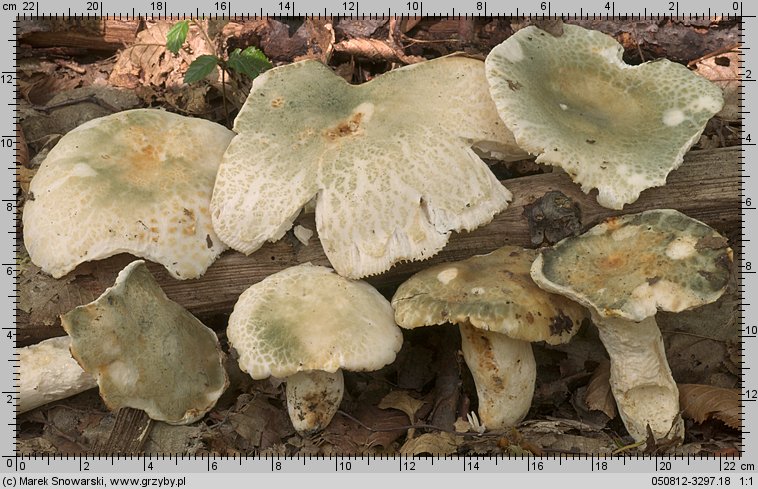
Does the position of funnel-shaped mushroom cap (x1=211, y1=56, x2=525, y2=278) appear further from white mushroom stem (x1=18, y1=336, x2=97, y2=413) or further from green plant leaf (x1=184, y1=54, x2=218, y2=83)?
white mushroom stem (x1=18, y1=336, x2=97, y2=413)

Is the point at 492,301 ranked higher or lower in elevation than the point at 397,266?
higher

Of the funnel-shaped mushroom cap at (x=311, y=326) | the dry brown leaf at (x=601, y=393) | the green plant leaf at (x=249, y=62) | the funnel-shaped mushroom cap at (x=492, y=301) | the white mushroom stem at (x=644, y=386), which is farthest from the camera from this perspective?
the green plant leaf at (x=249, y=62)

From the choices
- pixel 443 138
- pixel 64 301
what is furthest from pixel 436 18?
pixel 64 301

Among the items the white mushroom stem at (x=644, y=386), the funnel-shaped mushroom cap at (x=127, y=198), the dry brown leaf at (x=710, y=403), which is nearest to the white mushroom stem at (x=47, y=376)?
the funnel-shaped mushroom cap at (x=127, y=198)

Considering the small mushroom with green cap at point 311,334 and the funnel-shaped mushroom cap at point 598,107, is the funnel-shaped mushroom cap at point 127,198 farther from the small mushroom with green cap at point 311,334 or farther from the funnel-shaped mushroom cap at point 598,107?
the funnel-shaped mushroom cap at point 598,107

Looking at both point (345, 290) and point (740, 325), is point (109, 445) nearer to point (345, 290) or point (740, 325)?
point (345, 290)

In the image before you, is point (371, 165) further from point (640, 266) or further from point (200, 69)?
point (200, 69)

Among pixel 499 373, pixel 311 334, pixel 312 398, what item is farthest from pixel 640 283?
pixel 312 398
